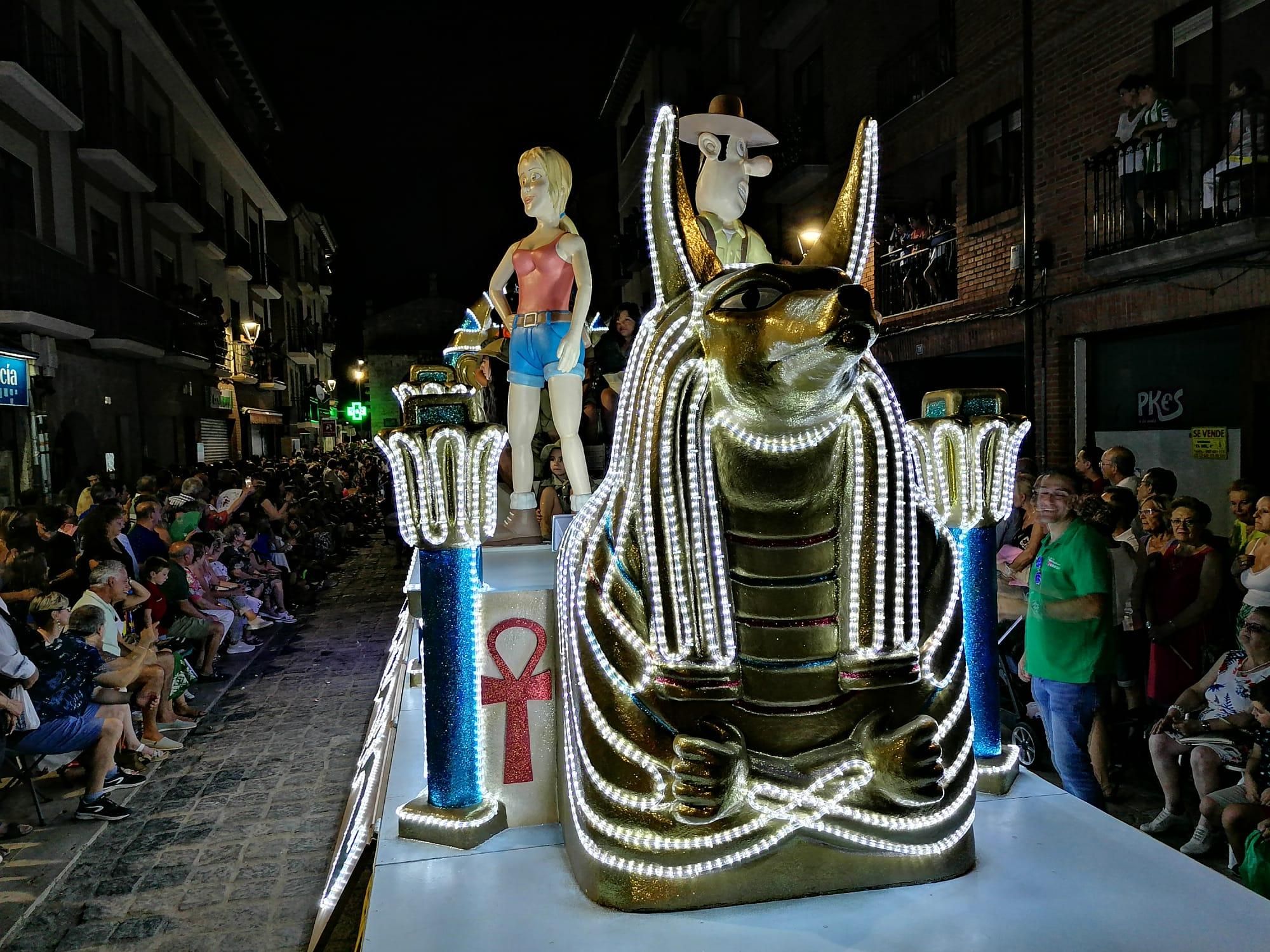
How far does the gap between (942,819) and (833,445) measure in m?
0.88

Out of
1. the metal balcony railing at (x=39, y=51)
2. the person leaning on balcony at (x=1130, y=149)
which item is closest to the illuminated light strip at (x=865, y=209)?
the person leaning on balcony at (x=1130, y=149)

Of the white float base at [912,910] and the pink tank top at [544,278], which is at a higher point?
the pink tank top at [544,278]

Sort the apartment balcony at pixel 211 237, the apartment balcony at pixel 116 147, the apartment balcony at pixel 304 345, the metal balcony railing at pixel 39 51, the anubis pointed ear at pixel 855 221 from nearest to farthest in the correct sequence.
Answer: the anubis pointed ear at pixel 855 221 < the metal balcony railing at pixel 39 51 < the apartment balcony at pixel 116 147 < the apartment balcony at pixel 211 237 < the apartment balcony at pixel 304 345

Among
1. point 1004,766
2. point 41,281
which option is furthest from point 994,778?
point 41,281

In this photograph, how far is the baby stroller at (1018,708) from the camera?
5438 mm

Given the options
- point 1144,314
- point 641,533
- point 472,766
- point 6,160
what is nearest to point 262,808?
point 472,766

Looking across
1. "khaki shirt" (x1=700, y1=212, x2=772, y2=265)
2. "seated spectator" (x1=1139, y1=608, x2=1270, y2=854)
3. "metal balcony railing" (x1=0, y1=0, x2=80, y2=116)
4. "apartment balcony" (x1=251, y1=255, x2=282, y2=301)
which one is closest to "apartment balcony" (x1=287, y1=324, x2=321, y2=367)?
"apartment balcony" (x1=251, y1=255, x2=282, y2=301)

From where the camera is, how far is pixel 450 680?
7.95 feet

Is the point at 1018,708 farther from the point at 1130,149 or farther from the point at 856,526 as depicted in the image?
the point at 1130,149

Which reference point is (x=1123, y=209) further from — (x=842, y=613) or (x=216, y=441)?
(x=216, y=441)

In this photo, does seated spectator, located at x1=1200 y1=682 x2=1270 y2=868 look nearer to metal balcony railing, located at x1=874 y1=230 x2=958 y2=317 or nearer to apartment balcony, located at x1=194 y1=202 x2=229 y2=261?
metal balcony railing, located at x1=874 y1=230 x2=958 y2=317

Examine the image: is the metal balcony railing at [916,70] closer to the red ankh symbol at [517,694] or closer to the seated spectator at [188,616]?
the seated spectator at [188,616]

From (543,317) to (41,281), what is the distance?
11947 mm

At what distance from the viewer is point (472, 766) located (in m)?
2.42
